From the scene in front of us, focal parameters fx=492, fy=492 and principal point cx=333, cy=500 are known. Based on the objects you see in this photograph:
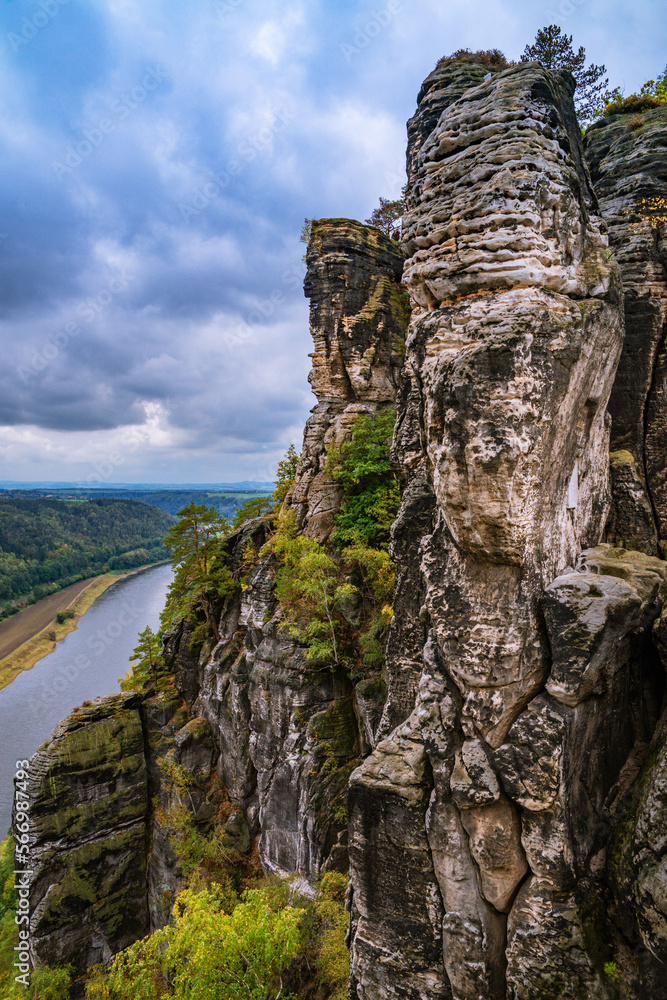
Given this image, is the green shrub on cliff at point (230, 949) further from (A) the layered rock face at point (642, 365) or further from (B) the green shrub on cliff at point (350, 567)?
(A) the layered rock face at point (642, 365)

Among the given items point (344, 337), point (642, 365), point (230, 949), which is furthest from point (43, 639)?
point (642, 365)

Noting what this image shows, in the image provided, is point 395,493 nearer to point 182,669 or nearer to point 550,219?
point 550,219

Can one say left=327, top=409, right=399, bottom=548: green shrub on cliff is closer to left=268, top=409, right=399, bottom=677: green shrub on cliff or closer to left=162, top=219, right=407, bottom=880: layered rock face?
left=268, top=409, right=399, bottom=677: green shrub on cliff

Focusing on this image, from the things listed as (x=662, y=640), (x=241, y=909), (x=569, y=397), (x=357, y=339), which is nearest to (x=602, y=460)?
(x=569, y=397)

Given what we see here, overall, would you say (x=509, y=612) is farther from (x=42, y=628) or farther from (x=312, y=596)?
(x=42, y=628)

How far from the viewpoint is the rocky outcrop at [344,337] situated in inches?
752

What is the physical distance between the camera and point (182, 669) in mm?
22859

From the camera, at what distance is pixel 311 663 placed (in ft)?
52.6

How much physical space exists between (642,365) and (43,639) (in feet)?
218

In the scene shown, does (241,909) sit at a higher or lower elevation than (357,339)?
lower

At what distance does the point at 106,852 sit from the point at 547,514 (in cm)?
2373

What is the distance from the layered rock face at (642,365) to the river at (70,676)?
127ft

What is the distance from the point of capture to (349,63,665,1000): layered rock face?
6.65m

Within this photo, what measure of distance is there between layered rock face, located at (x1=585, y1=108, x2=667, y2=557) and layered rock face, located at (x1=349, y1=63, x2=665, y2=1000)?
50.3 inches
